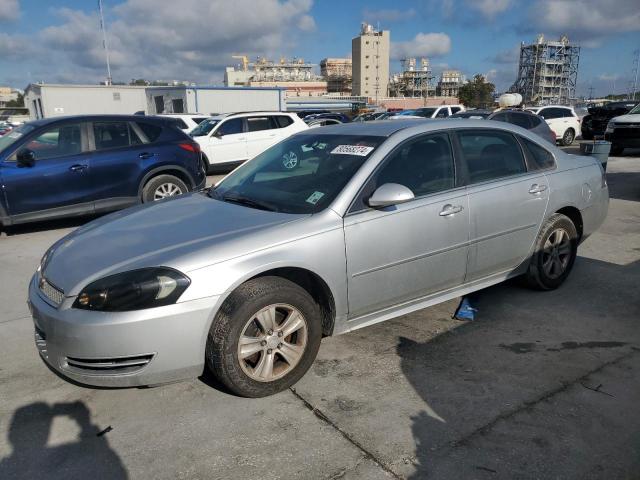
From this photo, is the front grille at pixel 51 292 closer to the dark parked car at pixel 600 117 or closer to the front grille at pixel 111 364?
the front grille at pixel 111 364

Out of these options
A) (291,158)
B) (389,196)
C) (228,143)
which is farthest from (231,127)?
(389,196)

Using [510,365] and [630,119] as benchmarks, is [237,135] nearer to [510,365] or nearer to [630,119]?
[630,119]

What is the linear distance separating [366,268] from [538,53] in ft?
463

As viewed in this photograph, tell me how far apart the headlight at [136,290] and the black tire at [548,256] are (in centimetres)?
310

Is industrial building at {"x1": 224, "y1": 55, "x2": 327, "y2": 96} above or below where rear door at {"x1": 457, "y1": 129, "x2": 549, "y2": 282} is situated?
above

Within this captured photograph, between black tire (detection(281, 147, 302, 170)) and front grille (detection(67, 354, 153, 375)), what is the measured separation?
6.20ft

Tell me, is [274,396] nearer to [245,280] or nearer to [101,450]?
[245,280]

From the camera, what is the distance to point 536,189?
4.20m

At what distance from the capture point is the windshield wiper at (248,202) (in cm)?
340

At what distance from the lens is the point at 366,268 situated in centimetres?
324

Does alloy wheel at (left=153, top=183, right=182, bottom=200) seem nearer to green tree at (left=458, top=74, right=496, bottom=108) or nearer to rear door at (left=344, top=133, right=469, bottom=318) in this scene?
rear door at (left=344, top=133, right=469, bottom=318)

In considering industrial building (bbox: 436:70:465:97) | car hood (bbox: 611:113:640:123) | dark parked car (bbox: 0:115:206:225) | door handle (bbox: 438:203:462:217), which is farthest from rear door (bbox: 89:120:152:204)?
industrial building (bbox: 436:70:465:97)

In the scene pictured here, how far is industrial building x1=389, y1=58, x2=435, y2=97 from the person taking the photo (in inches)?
5418

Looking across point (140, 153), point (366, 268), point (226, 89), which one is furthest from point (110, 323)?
point (226, 89)
